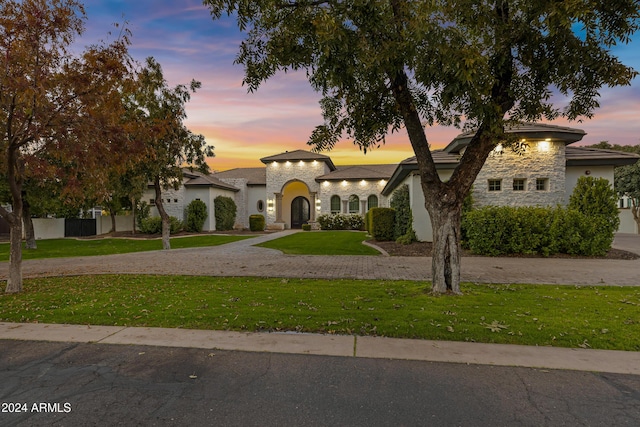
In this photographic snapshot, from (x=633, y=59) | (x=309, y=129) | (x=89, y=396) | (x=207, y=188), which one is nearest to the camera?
(x=89, y=396)

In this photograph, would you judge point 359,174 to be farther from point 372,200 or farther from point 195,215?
point 195,215

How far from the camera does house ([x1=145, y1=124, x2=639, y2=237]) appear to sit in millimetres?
15641

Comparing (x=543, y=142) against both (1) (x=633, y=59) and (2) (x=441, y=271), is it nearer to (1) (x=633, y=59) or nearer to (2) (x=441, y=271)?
(1) (x=633, y=59)

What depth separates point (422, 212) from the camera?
15914 mm

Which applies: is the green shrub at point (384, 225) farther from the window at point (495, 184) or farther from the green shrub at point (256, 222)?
the green shrub at point (256, 222)

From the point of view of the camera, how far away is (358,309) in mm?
5762

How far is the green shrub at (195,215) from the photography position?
26234mm

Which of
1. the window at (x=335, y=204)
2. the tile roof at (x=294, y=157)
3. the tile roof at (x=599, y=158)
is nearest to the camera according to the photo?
the tile roof at (x=599, y=158)

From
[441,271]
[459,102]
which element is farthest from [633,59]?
[441,271]

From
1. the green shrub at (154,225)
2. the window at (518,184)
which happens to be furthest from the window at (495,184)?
the green shrub at (154,225)

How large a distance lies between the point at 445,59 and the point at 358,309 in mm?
4181

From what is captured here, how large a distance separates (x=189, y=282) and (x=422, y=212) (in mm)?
11177

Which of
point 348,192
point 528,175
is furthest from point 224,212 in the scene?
point 528,175

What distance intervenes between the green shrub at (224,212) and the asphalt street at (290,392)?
2455cm
